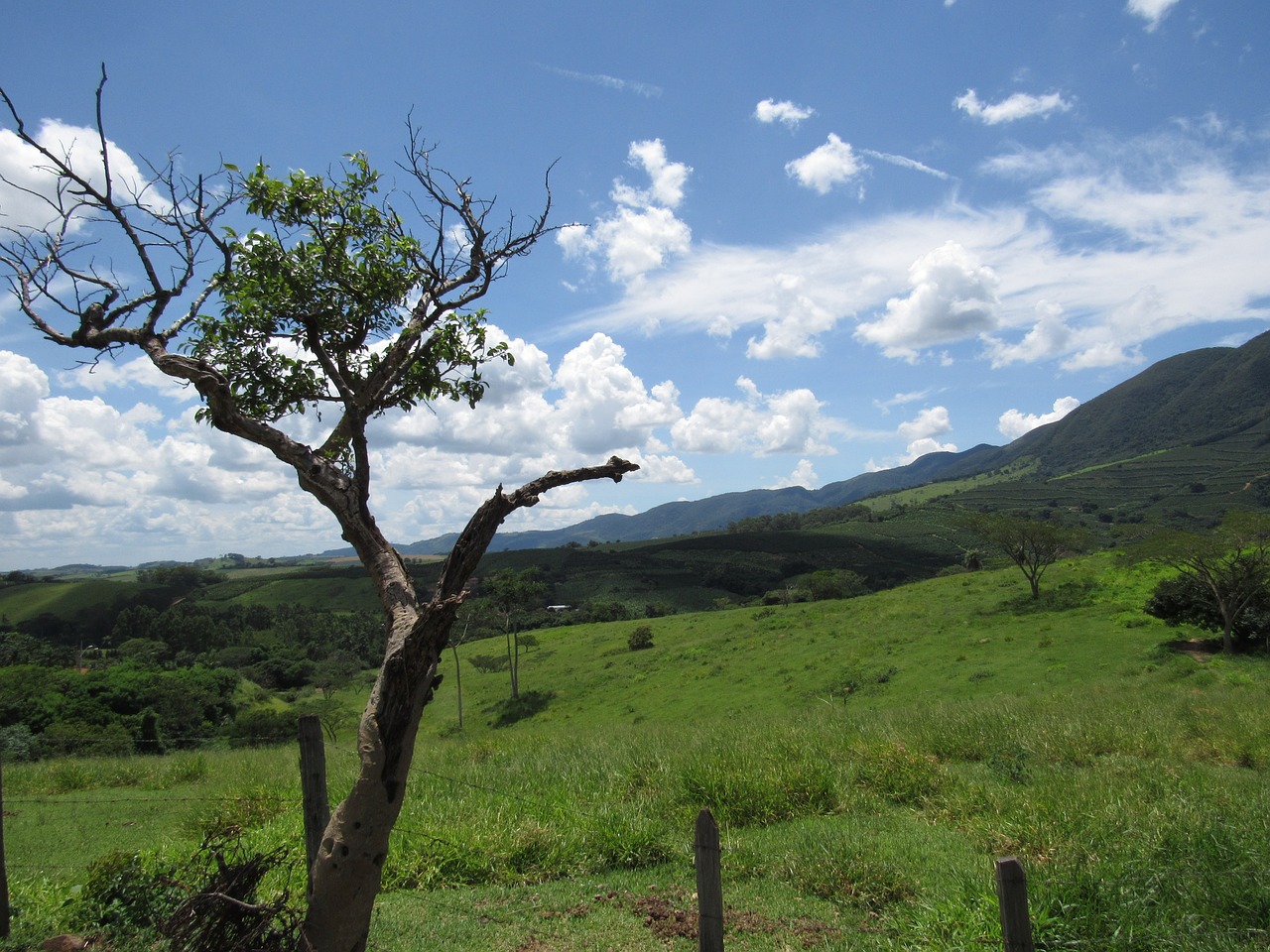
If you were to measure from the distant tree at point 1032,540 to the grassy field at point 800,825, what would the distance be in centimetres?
2225

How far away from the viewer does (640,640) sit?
57.8 m

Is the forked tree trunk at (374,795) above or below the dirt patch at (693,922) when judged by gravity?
above

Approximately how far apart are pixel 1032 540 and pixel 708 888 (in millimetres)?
46915

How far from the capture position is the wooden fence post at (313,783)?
5.76m

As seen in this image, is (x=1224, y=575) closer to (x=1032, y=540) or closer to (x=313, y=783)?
(x=1032, y=540)

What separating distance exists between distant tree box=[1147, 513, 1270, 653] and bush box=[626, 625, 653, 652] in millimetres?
33981

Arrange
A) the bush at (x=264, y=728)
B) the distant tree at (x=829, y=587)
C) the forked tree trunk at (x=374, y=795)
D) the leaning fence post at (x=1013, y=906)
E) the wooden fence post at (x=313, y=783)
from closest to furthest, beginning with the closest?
the leaning fence post at (x=1013, y=906) → the forked tree trunk at (x=374, y=795) → the wooden fence post at (x=313, y=783) → the bush at (x=264, y=728) → the distant tree at (x=829, y=587)

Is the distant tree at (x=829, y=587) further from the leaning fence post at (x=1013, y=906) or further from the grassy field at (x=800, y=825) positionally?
the leaning fence post at (x=1013, y=906)

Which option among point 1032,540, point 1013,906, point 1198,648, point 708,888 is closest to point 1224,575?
point 1198,648

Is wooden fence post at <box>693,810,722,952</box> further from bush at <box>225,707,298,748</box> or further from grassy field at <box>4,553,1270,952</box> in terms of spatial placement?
bush at <box>225,707,298,748</box>

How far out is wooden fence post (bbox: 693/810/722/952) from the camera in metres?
4.20

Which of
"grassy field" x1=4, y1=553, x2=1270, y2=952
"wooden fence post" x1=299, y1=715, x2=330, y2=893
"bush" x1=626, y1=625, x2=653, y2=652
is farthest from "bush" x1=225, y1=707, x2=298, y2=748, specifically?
"wooden fence post" x1=299, y1=715, x2=330, y2=893

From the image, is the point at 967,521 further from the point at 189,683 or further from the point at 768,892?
the point at 189,683

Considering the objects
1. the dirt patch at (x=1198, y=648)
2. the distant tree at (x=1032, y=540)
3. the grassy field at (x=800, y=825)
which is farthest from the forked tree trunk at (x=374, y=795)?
the distant tree at (x=1032, y=540)
